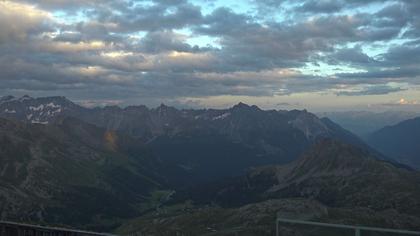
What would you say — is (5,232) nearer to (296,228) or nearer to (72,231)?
(72,231)

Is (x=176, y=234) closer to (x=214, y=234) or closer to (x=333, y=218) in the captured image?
(x=214, y=234)

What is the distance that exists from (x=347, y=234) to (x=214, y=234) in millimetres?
166687

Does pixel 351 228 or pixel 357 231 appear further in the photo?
pixel 351 228

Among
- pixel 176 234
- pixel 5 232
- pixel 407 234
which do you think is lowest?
pixel 176 234

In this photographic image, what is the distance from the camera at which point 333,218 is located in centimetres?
19988

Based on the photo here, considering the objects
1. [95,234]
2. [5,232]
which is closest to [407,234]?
[95,234]

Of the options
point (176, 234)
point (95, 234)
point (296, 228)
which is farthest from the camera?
point (176, 234)

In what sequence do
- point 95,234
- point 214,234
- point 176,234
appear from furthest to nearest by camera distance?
1. point 176,234
2. point 214,234
3. point 95,234

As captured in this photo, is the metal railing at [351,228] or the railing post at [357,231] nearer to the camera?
the metal railing at [351,228]

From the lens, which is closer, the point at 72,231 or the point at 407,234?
the point at 407,234

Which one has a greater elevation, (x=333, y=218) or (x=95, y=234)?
(x=95, y=234)

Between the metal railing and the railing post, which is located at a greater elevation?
the metal railing

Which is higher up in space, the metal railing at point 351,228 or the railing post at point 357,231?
the metal railing at point 351,228

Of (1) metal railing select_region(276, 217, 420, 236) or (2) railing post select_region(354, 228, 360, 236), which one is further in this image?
(2) railing post select_region(354, 228, 360, 236)
